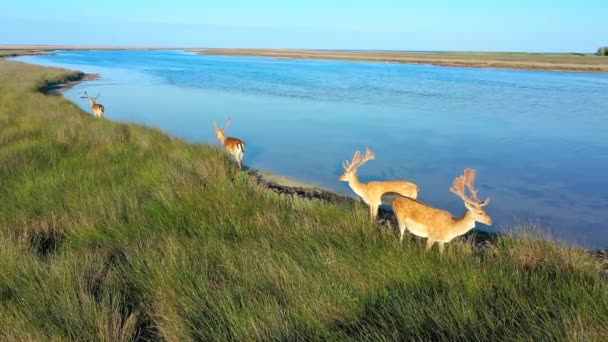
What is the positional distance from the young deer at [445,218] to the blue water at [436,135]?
3131 millimetres

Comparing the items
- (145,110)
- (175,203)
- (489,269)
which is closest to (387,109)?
(145,110)

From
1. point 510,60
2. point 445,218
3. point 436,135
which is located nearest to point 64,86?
point 436,135

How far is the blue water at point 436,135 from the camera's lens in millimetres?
8758

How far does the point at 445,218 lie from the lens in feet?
14.9

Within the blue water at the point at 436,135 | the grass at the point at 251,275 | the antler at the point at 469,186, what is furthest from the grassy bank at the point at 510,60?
the grass at the point at 251,275

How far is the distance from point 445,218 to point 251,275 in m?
1.95

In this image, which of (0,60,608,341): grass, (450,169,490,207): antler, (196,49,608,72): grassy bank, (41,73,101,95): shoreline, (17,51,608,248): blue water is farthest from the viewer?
(196,49,608,72): grassy bank

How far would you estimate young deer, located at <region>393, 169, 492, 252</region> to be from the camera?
4348mm

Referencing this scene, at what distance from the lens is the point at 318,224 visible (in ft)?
17.5

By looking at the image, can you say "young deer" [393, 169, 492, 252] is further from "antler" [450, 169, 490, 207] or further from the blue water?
the blue water

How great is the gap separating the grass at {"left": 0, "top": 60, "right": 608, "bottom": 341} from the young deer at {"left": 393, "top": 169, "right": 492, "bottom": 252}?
0.18 m

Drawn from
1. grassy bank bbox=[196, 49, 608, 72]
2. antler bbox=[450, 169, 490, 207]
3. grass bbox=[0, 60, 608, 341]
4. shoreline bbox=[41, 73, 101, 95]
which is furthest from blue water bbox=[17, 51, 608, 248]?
grassy bank bbox=[196, 49, 608, 72]

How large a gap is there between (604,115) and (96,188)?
18837mm

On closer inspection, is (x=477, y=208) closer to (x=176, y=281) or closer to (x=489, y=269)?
(x=489, y=269)
